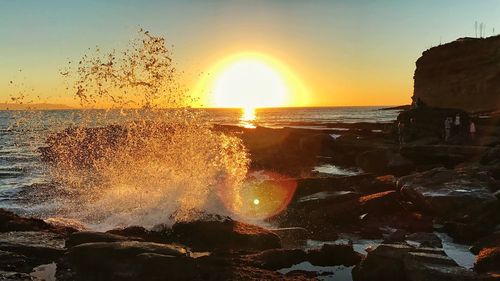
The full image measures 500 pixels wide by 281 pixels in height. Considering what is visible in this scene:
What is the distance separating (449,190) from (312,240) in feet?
17.4

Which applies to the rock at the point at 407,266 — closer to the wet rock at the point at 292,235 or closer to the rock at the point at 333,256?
the rock at the point at 333,256

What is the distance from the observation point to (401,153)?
2688cm

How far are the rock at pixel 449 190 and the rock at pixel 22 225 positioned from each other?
1034 cm

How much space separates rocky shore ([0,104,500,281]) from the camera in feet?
27.2

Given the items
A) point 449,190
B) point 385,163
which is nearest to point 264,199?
point 449,190

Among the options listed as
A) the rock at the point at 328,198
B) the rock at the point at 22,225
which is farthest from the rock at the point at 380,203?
the rock at the point at 22,225

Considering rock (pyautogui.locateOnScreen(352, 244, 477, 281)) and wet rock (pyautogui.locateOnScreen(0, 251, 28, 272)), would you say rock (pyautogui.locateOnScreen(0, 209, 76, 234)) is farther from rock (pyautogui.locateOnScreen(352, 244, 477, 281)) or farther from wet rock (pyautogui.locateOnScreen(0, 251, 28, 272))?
rock (pyautogui.locateOnScreen(352, 244, 477, 281))

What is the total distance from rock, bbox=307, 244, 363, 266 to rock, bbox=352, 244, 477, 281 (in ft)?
2.49

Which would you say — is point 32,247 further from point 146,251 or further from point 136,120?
point 136,120

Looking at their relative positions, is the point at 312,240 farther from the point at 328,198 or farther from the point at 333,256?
the point at 328,198

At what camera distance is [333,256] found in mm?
9695

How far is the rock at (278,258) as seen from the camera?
927cm

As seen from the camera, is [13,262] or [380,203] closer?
[13,262]

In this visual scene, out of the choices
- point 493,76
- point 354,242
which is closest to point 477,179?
point 354,242
